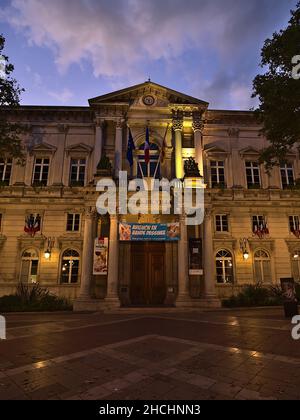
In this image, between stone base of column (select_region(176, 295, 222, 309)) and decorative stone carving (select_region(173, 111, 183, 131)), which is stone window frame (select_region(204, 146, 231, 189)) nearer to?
decorative stone carving (select_region(173, 111, 183, 131))

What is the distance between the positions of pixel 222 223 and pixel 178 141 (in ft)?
21.2

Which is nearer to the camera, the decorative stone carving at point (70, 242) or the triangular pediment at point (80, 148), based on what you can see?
the decorative stone carving at point (70, 242)

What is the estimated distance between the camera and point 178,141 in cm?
1956

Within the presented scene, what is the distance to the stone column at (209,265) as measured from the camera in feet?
53.9

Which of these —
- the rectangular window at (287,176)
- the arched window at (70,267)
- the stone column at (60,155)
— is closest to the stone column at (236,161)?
the rectangular window at (287,176)

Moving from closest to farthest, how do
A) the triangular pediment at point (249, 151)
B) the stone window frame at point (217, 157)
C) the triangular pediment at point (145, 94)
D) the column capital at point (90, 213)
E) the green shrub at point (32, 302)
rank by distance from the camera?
the green shrub at point (32, 302) → the column capital at point (90, 213) → the triangular pediment at point (145, 94) → the stone window frame at point (217, 157) → the triangular pediment at point (249, 151)

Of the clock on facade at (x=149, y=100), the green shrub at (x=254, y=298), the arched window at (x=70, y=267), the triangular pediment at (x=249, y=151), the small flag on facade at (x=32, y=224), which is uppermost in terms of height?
the clock on facade at (x=149, y=100)

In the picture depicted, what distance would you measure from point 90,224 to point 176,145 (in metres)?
7.97

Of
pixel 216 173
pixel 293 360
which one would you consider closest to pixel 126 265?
pixel 216 173

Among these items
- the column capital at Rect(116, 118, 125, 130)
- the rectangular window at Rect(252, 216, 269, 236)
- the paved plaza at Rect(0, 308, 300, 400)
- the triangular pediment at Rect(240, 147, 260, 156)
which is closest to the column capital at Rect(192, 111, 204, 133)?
the triangular pediment at Rect(240, 147, 260, 156)

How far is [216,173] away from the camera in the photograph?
20.7 m

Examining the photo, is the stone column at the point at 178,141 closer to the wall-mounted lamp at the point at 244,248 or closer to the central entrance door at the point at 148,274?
the central entrance door at the point at 148,274

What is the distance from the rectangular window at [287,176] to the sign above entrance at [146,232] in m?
9.58

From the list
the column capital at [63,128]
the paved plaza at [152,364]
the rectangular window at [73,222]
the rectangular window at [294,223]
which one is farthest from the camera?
the column capital at [63,128]
